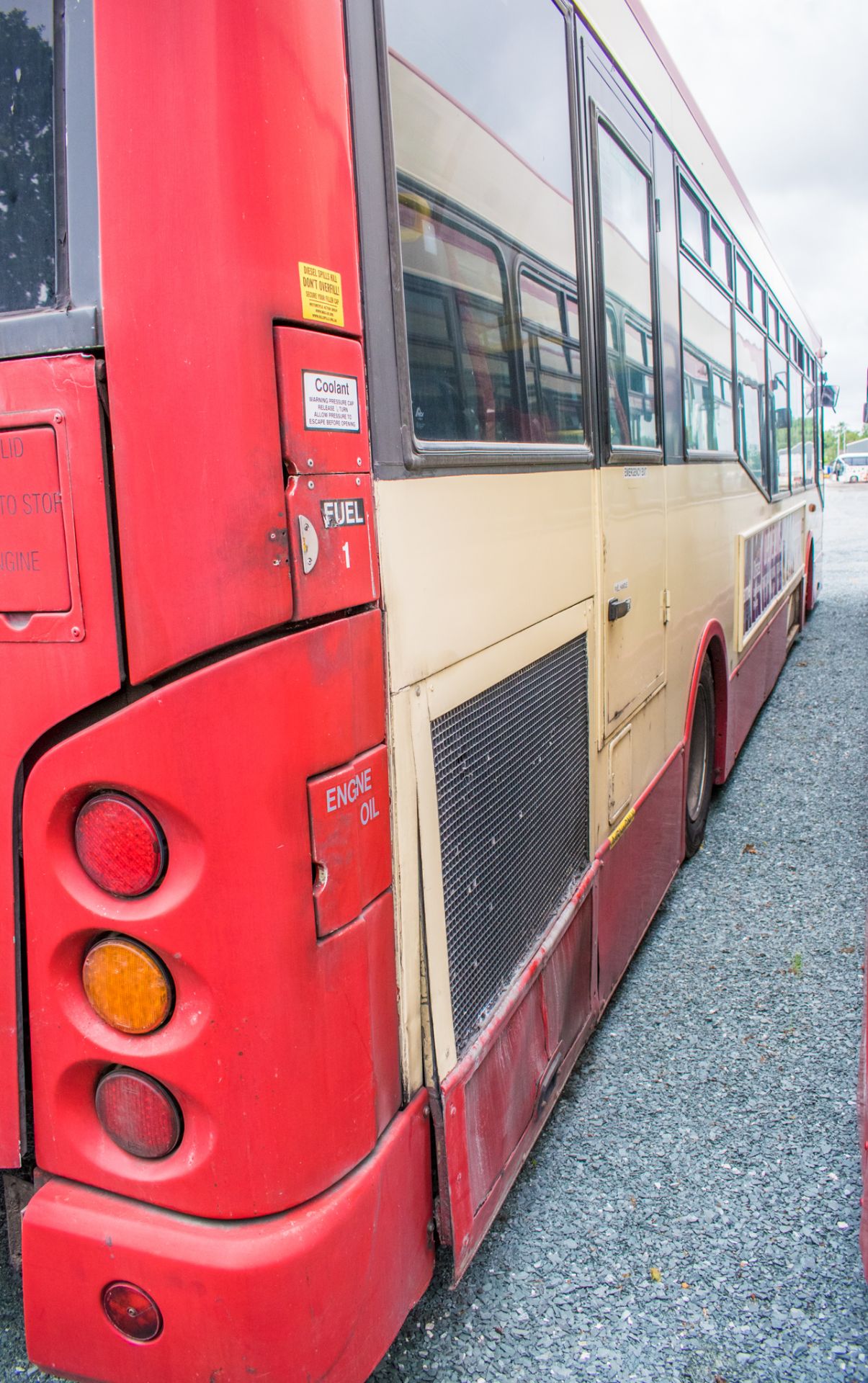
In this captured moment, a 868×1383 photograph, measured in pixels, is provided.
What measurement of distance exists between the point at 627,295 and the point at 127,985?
2627 millimetres

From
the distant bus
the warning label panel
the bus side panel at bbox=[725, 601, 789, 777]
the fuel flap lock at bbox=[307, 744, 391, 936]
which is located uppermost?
the distant bus

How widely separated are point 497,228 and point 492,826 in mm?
1251

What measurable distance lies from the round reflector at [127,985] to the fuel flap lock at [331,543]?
55cm

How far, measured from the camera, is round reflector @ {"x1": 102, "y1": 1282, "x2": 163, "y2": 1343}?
5.05 ft

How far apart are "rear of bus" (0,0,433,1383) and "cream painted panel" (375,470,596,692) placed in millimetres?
104

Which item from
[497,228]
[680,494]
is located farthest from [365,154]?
[680,494]

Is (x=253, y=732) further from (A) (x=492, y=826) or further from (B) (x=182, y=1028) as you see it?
(A) (x=492, y=826)

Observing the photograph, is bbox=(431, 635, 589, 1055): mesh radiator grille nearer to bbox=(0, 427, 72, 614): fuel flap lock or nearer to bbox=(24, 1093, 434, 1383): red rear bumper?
bbox=(24, 1093, 434, 1383): red rear bumper

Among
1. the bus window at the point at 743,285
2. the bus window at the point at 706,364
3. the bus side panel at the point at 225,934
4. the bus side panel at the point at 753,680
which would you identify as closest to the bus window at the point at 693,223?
the bus window at the point at 706,364

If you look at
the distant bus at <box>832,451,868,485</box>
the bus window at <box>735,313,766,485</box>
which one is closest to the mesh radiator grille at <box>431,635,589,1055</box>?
the bus window at <box>735,313,766,485</box>

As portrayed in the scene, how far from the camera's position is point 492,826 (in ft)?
6.99

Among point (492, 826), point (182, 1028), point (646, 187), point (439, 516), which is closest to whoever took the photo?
point (182, 1028)

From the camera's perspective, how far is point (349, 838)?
5.24 feet

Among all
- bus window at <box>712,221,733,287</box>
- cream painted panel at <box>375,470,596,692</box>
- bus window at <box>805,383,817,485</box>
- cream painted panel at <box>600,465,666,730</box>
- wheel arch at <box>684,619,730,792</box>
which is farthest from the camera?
bus window at <box>805,383,817,485</box>
